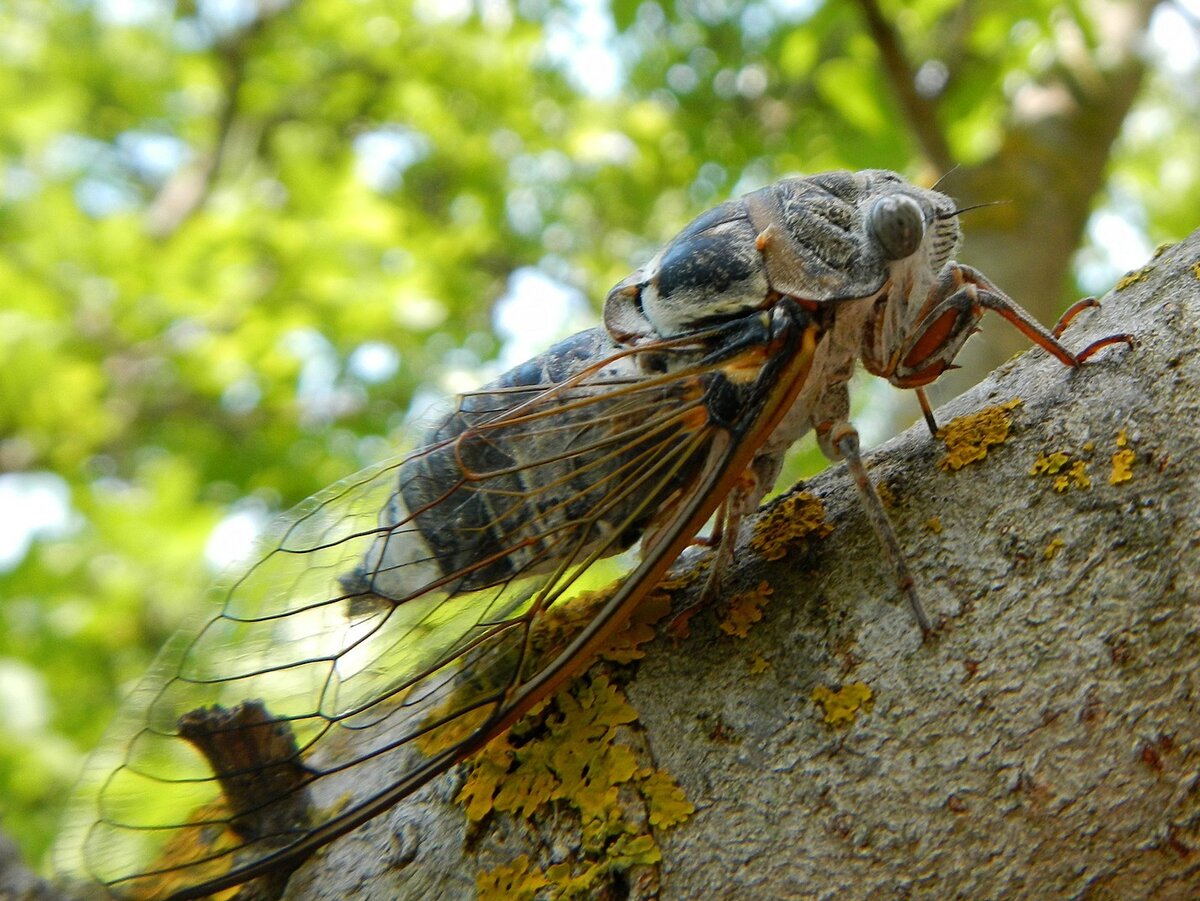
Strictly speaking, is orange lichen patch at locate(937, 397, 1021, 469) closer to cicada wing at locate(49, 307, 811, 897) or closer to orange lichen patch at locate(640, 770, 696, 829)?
cicada wing at locate(49, 307, 811, 897)

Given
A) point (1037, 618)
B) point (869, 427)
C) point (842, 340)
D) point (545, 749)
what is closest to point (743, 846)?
point (545, 749)

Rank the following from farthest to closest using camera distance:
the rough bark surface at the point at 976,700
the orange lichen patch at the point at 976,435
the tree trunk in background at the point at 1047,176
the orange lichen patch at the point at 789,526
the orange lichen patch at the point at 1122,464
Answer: the tree trunk in background at the point at 1047,176, the orange lichen patch at the point at 789,526, the orange lichen patch at the point at 976,435, the orange lichen patch at the point at 1122,464, the rough bark surface at the point at 976,700

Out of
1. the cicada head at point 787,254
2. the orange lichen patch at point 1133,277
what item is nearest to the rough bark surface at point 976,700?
the orange lichen patch at point 1133,277

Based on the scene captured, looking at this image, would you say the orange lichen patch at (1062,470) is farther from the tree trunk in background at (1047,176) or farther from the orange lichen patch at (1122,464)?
the tree trunk in background at (1047,176)

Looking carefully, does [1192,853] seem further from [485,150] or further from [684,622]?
[485,150]

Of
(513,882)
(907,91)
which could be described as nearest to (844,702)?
(513,882)

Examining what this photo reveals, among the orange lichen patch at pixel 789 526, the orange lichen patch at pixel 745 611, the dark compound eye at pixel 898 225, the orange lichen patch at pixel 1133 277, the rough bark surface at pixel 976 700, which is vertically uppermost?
the dark compound eye at pixel 898 225
